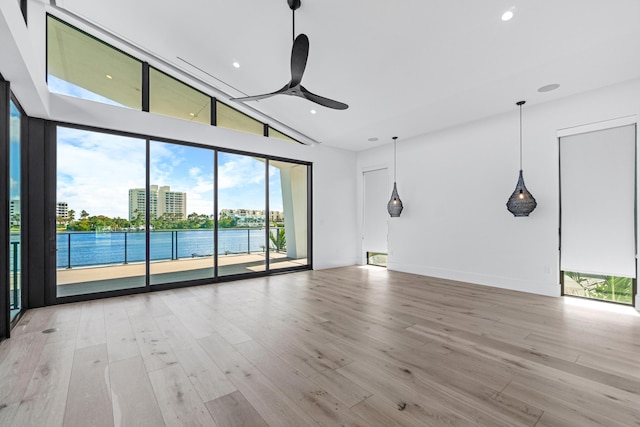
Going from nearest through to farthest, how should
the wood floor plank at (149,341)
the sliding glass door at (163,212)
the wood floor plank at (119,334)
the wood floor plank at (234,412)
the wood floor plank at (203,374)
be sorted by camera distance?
the wood floor plank at (234,412) < the wood floor plank at (203,374) < the wood floor plank at (149,341) < the wood floor plank at (119,334) < the sliding glass door at (163,212)

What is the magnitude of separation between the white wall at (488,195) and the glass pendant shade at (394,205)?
23cm

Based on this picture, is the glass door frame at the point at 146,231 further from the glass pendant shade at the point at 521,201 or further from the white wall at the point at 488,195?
the glass pendant shade at the point at 521,201

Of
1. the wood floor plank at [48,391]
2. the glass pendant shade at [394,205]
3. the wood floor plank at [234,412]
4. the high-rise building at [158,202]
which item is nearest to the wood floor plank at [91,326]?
the wood floor plank at [48,391]

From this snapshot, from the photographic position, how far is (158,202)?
5152 millimetres

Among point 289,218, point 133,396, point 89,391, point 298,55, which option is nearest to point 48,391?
point 89,391

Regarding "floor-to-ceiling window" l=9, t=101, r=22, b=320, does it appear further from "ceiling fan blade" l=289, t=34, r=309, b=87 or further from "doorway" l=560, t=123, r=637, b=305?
"doorway" l=560, t=123, r=637, b=305

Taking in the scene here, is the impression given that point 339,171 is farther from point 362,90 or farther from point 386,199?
point 362,90

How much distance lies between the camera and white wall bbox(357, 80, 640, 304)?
463 cm

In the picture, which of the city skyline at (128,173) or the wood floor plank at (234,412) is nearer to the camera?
the wood floor plank at (234,412)

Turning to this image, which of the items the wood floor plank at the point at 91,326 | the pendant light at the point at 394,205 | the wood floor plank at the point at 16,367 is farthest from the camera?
the pendant light at the point at 394,205

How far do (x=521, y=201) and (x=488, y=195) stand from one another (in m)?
0.74

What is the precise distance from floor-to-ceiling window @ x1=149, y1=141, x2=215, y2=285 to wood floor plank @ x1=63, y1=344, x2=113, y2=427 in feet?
8.29

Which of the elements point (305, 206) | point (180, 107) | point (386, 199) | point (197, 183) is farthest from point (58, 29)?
point (386, 199)

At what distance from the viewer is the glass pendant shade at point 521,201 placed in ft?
15.3
